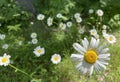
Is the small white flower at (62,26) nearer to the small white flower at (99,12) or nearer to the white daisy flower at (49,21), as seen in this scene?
the white daisy flower at (49,21)

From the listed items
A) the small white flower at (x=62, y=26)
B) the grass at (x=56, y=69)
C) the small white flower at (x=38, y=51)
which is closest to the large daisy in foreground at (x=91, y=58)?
the grass at (x=56, y=69)

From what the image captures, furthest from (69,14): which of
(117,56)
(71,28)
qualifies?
(117,56)

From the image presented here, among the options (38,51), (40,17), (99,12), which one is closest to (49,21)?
(40,17)

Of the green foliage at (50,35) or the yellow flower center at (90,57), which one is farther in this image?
the green foliage at (50,35)

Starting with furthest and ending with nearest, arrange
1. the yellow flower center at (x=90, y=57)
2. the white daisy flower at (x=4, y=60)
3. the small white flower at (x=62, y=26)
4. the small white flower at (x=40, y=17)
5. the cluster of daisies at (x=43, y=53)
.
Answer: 1. the small white flower at (x=40, y=17)
2. the small white flower at (x=62, y=26)
3. the cluster of daisies at (x=43, y=53)
4. the white daisy flower at (x=4, y=60)
5. the yellow flower center at (x=90, y=57)

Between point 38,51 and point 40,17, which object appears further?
point 40,17

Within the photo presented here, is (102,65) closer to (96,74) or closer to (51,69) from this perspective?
(96,74)

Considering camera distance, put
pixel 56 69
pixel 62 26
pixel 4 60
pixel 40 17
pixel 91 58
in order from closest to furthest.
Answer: pixel 91 58, pixel 4 60, pixel 56 69, pixel 62 26, pixel 40 17

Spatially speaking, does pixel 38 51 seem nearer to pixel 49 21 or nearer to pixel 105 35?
pixel 49 21

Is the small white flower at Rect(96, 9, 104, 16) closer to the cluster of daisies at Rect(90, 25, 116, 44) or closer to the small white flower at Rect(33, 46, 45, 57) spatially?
the cluster of daisies at Rect(90, 25, 116, 44)

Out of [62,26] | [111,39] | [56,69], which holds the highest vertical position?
[62,26]

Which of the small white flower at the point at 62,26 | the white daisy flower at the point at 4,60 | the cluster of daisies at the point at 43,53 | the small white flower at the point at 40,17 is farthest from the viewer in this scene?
the small white flower at the point at 40,17
